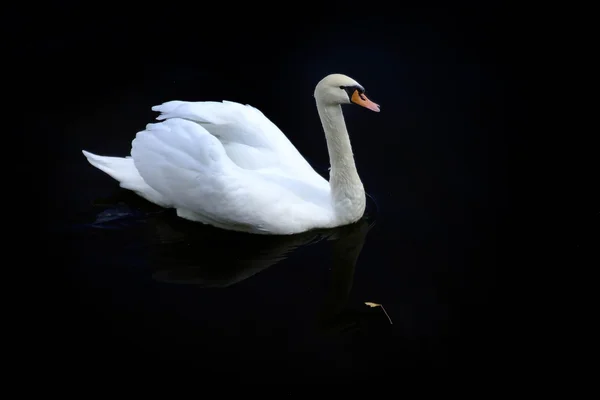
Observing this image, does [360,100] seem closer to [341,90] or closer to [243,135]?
[341,90]

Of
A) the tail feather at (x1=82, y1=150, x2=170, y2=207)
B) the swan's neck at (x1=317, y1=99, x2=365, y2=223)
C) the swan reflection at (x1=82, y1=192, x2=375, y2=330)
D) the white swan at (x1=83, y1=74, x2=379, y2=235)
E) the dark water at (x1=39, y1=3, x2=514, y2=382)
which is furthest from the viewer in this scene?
the tail feather at (x1=82, y1=150, x2=170, y2=207)

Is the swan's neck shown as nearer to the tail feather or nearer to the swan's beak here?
the swan's beak

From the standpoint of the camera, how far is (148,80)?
11.4 metres

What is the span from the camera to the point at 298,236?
8.54 m

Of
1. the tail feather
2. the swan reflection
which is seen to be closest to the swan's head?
the swan reflection

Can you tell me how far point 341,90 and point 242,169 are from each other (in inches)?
51.9

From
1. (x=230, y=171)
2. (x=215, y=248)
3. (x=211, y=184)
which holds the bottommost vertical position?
(x=215, y=248)

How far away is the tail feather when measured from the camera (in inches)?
349

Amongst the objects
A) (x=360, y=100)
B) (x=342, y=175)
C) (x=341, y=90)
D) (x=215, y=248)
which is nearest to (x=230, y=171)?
(x=215, y=248)

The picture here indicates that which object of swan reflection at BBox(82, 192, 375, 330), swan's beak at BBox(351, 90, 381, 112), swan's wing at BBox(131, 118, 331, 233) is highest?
swan's beak at BBox(351, 90, 381, 112)

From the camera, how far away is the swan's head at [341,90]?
8.05m

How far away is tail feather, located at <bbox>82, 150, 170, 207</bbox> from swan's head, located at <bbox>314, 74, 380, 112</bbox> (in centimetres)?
207

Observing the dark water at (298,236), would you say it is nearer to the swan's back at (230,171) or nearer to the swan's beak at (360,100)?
the swan's back at (230,171)

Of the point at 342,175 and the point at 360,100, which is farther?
the point at 342,175
